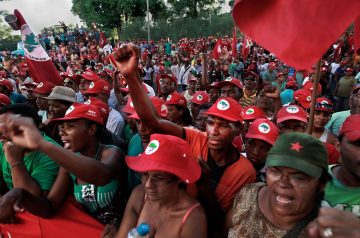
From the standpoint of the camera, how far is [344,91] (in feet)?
33.0

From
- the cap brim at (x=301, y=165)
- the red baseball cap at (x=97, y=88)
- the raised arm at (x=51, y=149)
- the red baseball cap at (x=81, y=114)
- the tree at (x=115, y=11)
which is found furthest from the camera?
the tree at (x=115, y=11)

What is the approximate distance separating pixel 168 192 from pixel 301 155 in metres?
0.76

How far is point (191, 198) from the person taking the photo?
2.12 meters

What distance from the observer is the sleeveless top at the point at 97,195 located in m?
2.42

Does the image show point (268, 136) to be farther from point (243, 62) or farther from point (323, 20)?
point (243, 62)

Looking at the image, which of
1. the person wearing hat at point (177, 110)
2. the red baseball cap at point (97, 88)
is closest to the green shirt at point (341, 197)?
the person wearing hat at point (177, 110)

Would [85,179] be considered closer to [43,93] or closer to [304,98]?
[43,93]

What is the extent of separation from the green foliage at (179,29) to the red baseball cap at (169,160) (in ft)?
109

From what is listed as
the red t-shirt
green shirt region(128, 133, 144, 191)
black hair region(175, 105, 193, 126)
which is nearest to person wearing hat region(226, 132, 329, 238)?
the red t-shirt

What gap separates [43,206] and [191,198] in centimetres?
97

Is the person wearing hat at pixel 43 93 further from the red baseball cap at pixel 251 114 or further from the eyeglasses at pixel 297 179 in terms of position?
the eyeglasses at pixel 297 179

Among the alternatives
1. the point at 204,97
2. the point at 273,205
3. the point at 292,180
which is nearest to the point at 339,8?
the point at 292,180

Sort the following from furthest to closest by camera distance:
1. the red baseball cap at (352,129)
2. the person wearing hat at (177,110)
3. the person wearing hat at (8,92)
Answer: the person wearing hat at (8,92)
the person wearing hat at (177,110)
the red baseball cap at (352,129)

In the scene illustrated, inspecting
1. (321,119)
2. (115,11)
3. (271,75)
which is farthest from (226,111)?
(115,11)
